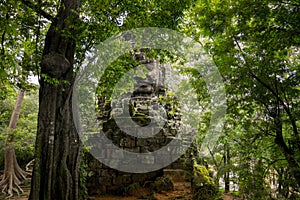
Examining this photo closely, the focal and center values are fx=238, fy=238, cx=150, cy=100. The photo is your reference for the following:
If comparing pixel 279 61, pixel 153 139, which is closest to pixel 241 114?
pixel 279 61

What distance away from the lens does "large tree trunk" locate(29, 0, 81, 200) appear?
3.76 metres

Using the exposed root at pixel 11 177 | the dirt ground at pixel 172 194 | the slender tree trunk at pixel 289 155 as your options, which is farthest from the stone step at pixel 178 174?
the exposed root at pixel 11 177

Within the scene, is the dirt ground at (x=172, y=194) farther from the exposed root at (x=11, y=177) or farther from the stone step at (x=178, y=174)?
the exposed root at (x=11, y=177)

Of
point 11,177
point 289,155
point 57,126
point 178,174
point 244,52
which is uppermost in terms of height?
point 244,52

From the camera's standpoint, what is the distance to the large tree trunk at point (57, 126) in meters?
3.76

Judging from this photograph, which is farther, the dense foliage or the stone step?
the stone step

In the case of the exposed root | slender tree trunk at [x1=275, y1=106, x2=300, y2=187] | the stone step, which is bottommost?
the exposed root

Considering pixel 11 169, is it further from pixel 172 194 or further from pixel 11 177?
pixel 172 194

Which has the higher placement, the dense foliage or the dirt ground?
the dense foliage

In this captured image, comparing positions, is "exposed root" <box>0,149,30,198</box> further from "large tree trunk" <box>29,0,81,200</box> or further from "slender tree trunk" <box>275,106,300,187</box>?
"slender tree trunk" <box>275,106,300,187</box>

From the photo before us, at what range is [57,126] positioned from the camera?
4.07 meters

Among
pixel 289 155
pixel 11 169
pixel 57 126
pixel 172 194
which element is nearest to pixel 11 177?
pixel 11 169

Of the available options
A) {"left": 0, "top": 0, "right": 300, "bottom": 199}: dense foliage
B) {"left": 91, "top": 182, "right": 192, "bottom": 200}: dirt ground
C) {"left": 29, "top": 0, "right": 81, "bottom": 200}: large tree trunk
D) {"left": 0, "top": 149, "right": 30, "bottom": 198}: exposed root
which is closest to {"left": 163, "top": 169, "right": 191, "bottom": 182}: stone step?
{"left": 91, "top": 182, "right": 192, "bottom": 200}: dirt ground

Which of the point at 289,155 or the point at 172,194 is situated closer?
the point at 289,155
